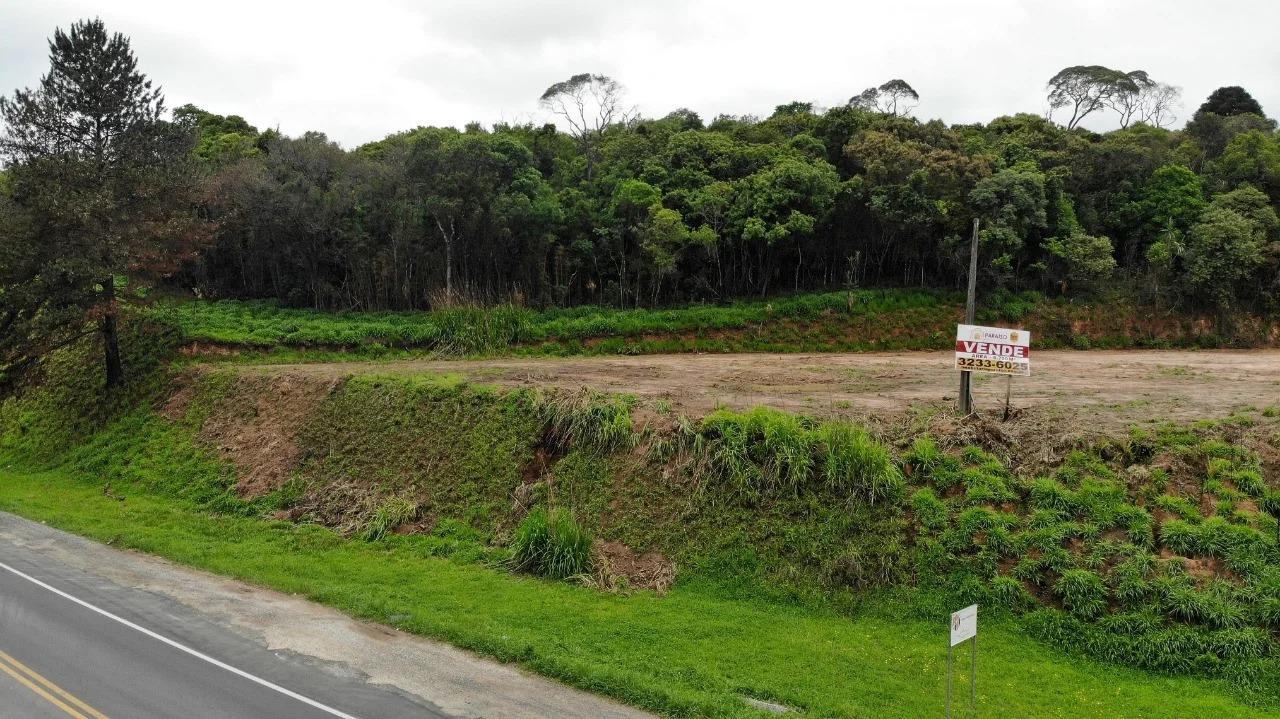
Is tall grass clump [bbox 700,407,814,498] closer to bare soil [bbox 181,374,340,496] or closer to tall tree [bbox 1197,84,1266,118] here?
bare soil [bbox 181,374,340,496]

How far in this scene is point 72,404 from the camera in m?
26.2

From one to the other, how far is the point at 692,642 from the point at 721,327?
75.0 ft

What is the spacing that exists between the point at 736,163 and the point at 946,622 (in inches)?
1148

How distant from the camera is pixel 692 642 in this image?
11.9 meters

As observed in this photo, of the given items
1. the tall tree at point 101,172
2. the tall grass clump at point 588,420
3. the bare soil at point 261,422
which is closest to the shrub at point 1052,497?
the tall grass clump at point 588,420

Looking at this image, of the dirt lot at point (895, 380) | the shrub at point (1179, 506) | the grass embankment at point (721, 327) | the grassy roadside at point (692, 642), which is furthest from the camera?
the grass embankment at point (721, 327)

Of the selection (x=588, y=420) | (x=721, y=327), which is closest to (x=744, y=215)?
(x=721, y=327)

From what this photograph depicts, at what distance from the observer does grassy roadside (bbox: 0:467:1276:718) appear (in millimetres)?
10148

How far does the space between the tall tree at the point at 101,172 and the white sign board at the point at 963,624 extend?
24.5 m

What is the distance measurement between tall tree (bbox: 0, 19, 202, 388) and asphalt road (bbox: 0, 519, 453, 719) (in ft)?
42.1

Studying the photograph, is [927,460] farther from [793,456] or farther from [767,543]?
[767,543]

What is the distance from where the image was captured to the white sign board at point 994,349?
577 inches

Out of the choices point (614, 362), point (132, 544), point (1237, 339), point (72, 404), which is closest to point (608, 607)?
point (132, 544)

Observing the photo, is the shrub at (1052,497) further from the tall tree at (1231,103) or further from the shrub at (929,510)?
the tall tree at (1231,103)
